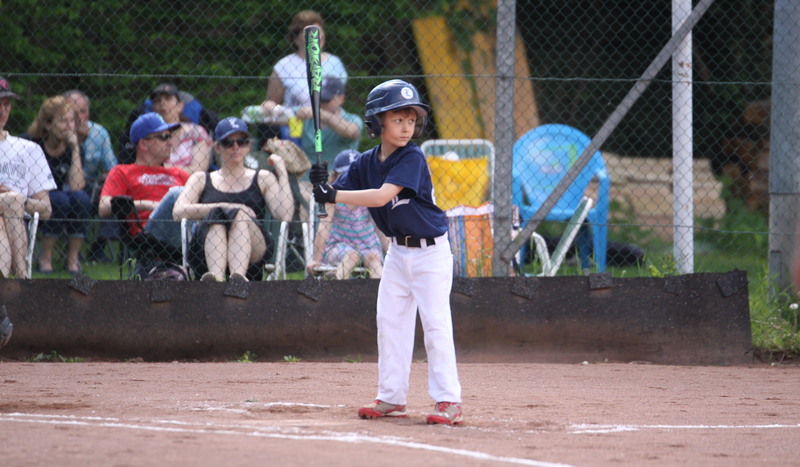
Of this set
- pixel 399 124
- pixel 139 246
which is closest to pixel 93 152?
pixel 139 246

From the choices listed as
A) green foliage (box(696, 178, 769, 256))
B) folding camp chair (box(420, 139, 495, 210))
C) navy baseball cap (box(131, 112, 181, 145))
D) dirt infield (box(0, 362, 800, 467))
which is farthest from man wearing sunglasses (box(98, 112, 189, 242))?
green foliage (box(696, 178, 769, 256))

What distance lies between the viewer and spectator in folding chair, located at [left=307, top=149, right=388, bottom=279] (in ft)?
27.8

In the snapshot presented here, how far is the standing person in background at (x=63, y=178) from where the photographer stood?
927 cm

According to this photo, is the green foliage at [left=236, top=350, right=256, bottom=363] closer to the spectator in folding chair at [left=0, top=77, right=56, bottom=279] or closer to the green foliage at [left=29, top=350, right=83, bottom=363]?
the green foliage at [left=29, top=350, right=83, bottom=363]

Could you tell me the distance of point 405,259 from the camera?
5363 mm

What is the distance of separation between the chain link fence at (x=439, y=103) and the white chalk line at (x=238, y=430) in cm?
309

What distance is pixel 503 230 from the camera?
8.12 m

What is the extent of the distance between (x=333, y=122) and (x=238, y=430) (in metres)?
4.53

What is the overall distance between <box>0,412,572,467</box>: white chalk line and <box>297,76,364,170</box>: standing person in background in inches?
166

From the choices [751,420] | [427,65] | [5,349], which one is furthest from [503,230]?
[427,65]

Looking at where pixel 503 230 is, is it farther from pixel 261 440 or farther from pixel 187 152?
pixel 261 440

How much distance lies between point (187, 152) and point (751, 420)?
584 cm

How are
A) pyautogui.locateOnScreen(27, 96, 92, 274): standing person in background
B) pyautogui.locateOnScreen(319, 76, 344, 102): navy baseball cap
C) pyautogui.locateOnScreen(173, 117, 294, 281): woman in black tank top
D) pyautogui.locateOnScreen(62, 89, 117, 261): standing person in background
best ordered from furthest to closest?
pyautogui.locateOnScreen(62, 89, 117, 261): standing person in background
pyautogui.locateOnScreen(27, 96, 92, 274): standing person in background
pyautogui.locateOnScreen(319, 76, 344, 102): navy baseball cap
pyautogui.locateOnScreen(173, 117, 294, 281): woman in black tank top

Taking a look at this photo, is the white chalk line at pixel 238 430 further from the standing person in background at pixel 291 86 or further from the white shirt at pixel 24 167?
the standing person in background at pixel 291 86
